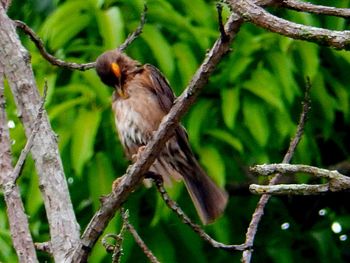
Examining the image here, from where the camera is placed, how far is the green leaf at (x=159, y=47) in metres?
4.93

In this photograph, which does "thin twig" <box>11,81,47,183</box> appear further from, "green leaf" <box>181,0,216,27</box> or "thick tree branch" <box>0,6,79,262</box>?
"green leaf" <box>181,0,216,27</box>

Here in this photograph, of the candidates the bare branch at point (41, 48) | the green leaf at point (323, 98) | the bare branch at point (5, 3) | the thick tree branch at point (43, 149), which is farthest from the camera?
the green leaf at point (323, 98)

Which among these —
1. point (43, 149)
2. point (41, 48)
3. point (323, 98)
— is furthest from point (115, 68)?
point (43, 149)

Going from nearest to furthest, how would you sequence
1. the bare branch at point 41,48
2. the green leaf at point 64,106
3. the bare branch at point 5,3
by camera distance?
1. the bare branch at point 5,3
2. the bare branch at point 41,48
3. the green leaf at point 64,106

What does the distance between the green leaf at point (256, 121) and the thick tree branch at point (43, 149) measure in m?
1.96

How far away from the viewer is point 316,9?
2.50 meters

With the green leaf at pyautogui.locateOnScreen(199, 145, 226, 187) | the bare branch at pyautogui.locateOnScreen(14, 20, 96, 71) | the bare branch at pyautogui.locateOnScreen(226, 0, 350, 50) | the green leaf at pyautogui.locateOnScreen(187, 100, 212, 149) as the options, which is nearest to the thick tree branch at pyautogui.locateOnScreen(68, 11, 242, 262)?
the bare branch at pyautogui.locateOnScreen(226, 0, 350, 50)

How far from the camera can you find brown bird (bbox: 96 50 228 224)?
449cm

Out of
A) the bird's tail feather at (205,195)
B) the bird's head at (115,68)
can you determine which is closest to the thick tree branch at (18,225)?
the bird's tail feather at (205,195)

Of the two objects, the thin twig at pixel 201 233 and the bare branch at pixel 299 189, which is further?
the thin twig at pixel 201 233

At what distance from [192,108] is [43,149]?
6.68ft

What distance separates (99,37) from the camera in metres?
5.12

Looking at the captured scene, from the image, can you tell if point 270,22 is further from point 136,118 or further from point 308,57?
point 308,57

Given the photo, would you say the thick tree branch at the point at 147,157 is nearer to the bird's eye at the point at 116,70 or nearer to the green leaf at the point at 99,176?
the bird's eye at the point at 116,70
